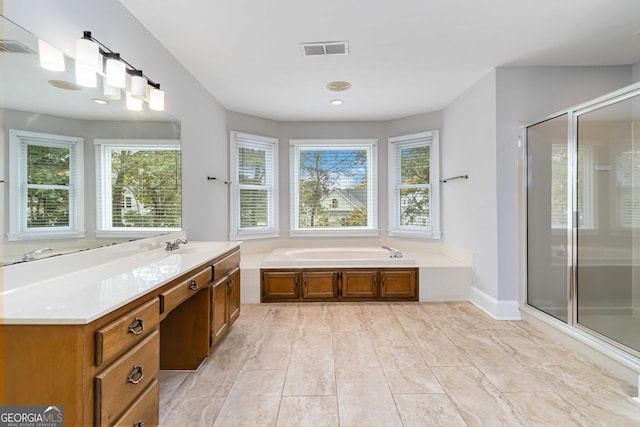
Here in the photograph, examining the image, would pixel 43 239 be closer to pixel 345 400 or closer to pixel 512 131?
pixel 345 400

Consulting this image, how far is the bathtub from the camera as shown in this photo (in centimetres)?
375

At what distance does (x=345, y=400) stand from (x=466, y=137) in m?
3.10

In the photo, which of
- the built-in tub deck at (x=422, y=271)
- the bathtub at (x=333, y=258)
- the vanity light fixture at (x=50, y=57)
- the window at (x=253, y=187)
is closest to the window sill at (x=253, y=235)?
the window at (x=253, y=187)

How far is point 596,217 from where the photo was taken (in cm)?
263

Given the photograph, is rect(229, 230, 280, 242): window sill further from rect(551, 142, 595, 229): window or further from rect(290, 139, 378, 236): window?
rect(551, 142, 595, 229): window

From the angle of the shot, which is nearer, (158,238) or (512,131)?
(158,238)

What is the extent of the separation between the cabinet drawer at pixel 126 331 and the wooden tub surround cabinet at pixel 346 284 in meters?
2.29

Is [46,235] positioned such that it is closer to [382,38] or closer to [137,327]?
[137,327]

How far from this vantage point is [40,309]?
1080mm

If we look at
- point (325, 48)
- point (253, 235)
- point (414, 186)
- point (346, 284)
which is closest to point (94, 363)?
point (325, 48)

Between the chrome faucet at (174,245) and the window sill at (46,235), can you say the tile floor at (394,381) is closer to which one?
the chrome faucet at (174,245)

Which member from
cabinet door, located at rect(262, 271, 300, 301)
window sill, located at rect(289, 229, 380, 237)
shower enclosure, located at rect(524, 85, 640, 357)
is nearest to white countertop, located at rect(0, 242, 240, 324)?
cabinet door, located at rect(262, 271, 300, 301)

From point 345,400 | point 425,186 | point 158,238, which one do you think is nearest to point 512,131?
point 425,186

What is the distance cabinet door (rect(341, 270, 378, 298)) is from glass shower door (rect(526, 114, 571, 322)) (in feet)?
5.05
